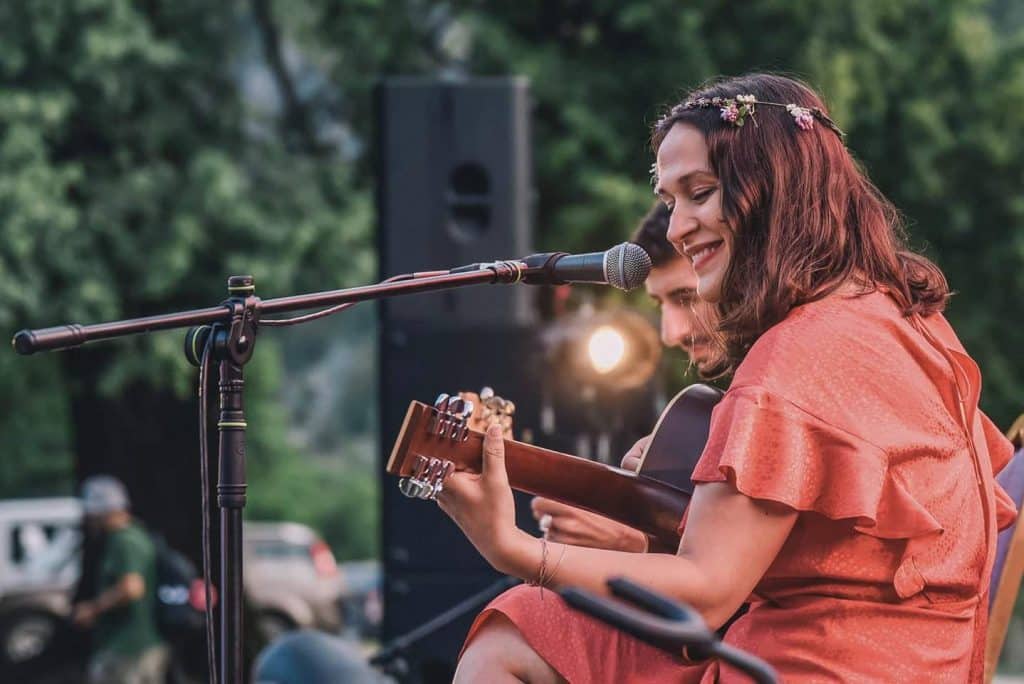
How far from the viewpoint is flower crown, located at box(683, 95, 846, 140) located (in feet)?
8.74

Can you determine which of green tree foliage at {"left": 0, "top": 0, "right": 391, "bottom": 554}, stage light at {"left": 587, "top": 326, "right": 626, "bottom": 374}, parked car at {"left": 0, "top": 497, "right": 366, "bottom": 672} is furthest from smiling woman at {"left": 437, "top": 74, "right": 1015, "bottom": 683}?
parked car at {"left": 0, "top": 497, "right": 366, "bottom": 672}

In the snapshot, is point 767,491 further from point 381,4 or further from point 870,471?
point 381,4

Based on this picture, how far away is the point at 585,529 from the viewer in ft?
11.7

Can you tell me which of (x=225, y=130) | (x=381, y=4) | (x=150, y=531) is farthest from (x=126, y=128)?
(x=150, y=531)

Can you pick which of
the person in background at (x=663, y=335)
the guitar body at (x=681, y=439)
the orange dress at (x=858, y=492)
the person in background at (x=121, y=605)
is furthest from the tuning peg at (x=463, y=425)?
the person in background at (x=121, y=605)

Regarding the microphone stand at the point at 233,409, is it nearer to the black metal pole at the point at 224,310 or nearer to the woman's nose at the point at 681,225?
the black metal pole at the point at 224,310

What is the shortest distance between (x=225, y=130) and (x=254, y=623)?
4.06 metres

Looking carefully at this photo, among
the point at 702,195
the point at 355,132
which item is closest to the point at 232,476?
the point at 702,195

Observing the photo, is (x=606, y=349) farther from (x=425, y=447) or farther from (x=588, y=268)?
(x=425, y=447)

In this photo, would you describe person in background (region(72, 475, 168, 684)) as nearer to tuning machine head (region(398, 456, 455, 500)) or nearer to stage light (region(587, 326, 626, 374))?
stage light (region(587, 326, 626, 374))

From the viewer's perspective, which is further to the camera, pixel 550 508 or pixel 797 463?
pixel 550 508

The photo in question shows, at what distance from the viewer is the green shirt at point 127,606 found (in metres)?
9.73

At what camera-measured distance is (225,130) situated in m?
12.1

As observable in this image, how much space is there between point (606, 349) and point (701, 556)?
393cm
